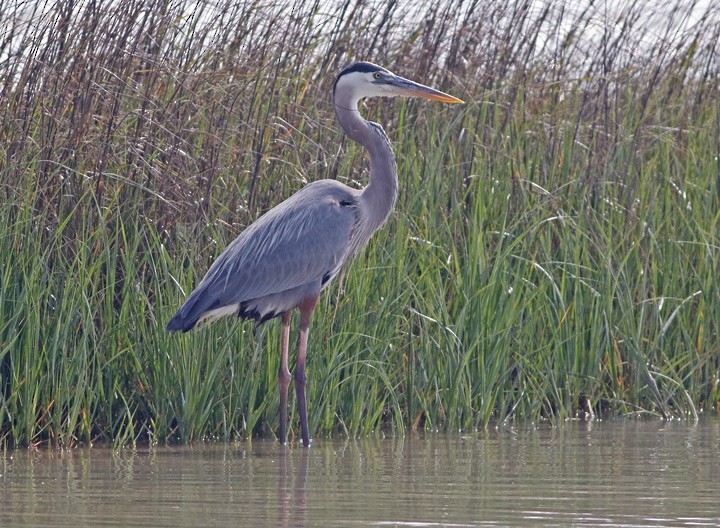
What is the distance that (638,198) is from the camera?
7.55m

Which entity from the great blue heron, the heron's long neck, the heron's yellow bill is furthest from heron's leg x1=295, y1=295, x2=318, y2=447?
the heron's yellow bill

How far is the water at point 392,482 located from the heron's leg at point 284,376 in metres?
0.10

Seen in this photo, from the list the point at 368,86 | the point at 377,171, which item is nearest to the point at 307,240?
the point at 377,171

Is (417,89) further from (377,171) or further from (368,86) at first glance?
(377,171)

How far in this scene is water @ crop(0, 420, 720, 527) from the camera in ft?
13.8

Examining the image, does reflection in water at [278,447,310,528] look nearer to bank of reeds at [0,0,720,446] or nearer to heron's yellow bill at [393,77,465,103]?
bank of reeds at [0,0,720,446]

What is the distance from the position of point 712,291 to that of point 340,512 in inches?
134

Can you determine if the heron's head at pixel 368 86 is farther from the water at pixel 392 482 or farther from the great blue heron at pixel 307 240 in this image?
the water at pixel 392 482

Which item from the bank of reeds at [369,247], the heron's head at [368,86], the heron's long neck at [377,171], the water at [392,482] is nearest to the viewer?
the water at [392,482]

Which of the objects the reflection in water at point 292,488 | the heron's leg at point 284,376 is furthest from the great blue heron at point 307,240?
the reflection in water at point 292,488

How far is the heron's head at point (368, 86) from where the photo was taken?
6848 mm

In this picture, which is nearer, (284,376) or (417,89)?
(284,376)

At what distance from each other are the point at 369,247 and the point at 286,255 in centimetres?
53

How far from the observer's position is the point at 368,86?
22.5 ft
